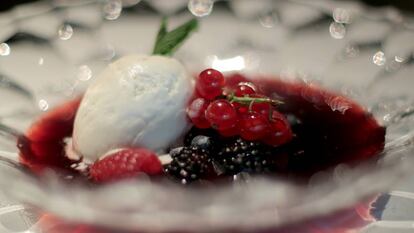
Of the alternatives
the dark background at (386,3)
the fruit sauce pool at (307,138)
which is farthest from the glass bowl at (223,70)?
the dark background at (386,3)

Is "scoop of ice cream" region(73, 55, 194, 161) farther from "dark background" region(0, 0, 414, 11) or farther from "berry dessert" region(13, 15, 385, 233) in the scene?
"dark background" region(0, 0, 414, 11)

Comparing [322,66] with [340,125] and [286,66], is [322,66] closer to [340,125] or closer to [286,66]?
[286,66]

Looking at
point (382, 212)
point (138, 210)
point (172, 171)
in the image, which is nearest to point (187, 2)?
point (172, 171)

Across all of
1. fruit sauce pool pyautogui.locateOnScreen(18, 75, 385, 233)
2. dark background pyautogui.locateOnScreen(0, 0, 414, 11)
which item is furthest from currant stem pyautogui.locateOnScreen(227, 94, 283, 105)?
dark background pyautogui.locateOnScreen(0, 0, 414, 11)

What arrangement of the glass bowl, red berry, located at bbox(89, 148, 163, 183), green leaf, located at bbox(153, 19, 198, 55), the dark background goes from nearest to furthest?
the glass bowl → red berry, located at bbox(89, 148, 163, 183) → green leaf, located at bbox(153, 19, 198, 55) → the dark background

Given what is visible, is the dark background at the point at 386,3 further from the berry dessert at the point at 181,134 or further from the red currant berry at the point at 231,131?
the red currant berry at the point at 231,131

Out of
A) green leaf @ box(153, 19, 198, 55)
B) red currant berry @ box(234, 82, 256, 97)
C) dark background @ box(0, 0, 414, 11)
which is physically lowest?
red currant berry @ box(234, 82, 256, 97)
